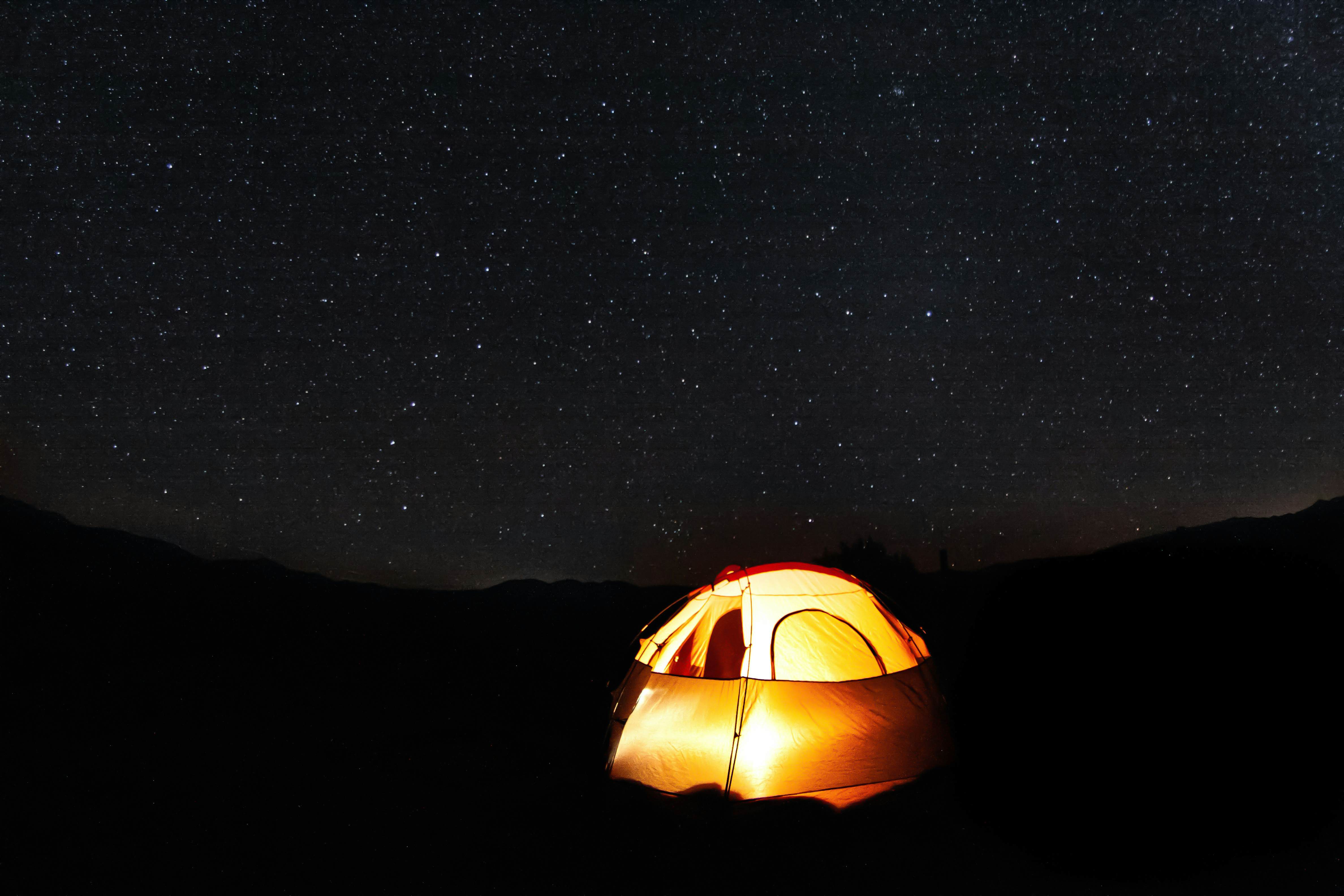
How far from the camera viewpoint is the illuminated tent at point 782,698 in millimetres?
5020

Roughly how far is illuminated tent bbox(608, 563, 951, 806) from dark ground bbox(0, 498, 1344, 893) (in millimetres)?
200

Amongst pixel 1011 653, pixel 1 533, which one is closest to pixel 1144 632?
pixel 1011 653

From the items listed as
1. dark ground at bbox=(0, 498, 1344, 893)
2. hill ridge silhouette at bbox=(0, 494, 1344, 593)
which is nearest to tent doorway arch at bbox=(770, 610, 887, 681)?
dark ground at bbox=(0, 498, 1344, 893)

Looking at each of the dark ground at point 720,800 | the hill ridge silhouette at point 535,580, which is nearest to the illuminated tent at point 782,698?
the dark ground at point 720,800

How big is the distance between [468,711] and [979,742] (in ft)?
20.6

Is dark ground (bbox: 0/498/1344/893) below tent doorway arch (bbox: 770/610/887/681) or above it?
below

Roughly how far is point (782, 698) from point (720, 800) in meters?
0.82

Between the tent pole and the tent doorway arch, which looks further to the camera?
the tent doorway arch

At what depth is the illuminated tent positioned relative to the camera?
502 cm

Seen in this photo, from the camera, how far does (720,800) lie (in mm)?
4930

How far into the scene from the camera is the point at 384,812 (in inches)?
218

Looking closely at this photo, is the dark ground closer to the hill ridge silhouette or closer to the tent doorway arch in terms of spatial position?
the tent doorway arch

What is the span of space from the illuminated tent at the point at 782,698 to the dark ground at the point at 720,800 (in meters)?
0.20

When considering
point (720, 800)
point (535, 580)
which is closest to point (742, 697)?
point (720, 800)
